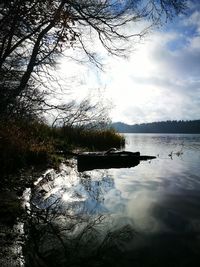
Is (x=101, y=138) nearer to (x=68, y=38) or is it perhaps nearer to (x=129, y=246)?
(x=68, y=38)

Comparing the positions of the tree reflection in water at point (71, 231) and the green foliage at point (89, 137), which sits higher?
the green foliage at point (89, 137)

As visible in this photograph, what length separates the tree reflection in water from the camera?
4.02m

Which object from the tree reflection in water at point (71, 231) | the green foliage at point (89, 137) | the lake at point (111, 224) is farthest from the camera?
the green foliage at point (89, 137)

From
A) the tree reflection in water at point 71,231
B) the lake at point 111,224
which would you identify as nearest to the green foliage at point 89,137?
the lake at point 111,224

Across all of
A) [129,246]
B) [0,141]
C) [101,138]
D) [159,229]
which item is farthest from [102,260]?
[101,138]

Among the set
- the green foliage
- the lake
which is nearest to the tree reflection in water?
the lake

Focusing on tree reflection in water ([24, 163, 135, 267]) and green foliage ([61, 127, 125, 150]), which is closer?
tree reflection in water ([24, 163, 135, 267])

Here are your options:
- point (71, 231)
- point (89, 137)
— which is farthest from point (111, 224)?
point (89, 137)

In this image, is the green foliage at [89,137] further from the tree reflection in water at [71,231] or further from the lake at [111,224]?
the tree reflection in water at [71,231]

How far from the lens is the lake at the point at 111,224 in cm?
419

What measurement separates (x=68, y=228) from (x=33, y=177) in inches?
143

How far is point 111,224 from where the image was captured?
5.57m

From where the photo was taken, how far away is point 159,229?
5.55 metres

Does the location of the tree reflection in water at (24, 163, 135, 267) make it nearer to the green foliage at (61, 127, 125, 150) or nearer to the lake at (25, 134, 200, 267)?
the lake at (25, 134, 200, 267)
